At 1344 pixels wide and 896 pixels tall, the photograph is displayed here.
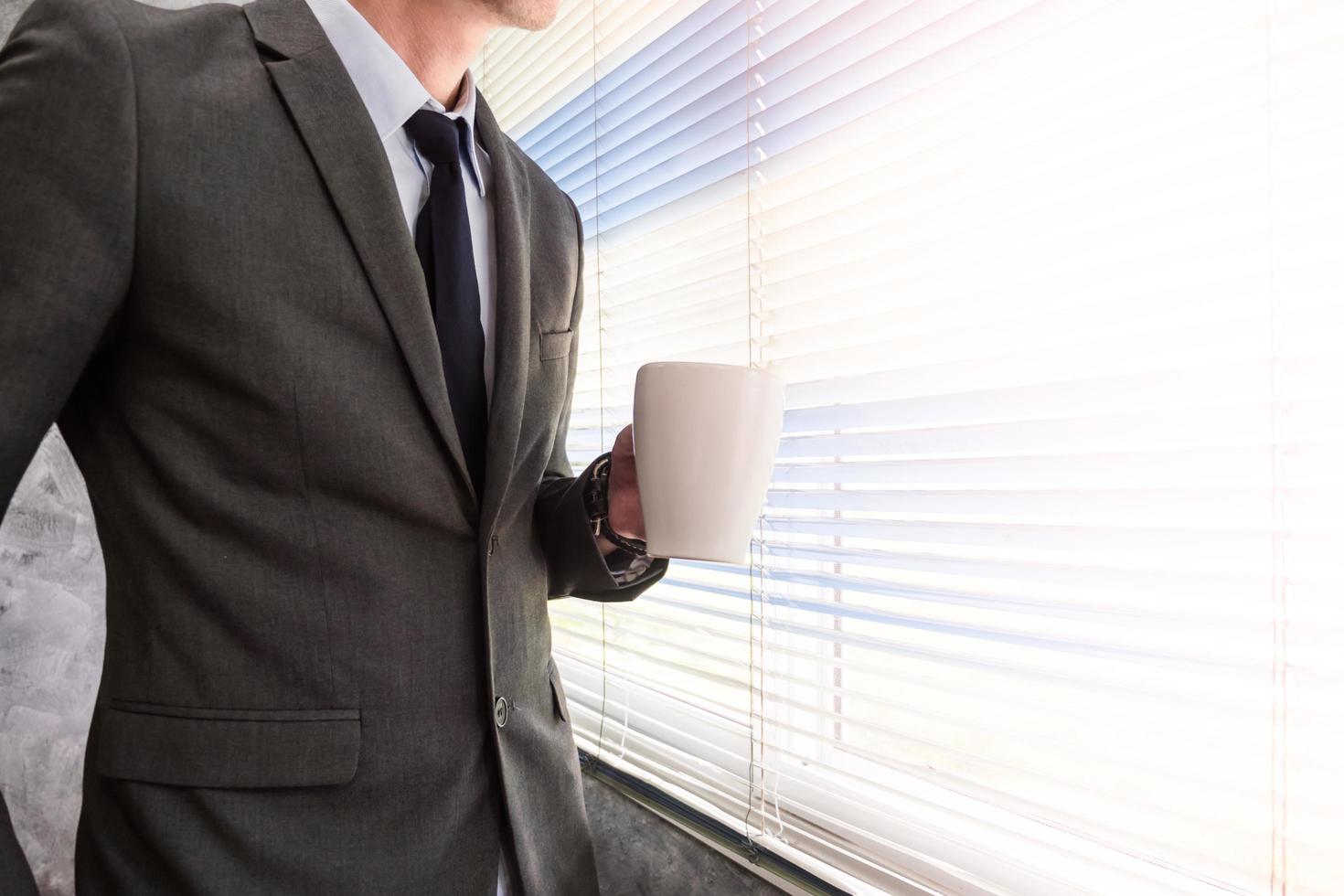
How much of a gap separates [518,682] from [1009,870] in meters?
0.52

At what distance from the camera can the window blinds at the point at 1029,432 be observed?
0.56 metres

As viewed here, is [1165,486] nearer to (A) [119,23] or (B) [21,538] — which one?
(A) [119,23]

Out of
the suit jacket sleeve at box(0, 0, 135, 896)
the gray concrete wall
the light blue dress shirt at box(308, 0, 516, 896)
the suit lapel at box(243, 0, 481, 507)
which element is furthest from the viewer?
the gray concrete wall

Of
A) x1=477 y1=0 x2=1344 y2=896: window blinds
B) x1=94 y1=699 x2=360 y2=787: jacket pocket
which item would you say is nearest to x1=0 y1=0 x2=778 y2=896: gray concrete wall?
x1=477 y1=0 x2=1344 y2=896: window blinds

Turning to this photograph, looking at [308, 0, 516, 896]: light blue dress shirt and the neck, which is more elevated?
the neck

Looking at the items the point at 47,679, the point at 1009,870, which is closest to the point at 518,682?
the point at 1009,870

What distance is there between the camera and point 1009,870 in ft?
2.36

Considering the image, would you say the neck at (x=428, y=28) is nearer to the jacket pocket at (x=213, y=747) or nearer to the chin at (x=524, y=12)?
the chin at (x=524, y=12)

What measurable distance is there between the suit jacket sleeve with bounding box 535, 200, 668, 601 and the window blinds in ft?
0.61

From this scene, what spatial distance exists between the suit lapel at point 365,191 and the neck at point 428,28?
146 mm

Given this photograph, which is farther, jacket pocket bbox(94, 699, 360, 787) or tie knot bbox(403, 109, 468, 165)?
tie knot bbox(403, 109, 468, 165)

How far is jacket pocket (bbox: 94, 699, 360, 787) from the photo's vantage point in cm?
61

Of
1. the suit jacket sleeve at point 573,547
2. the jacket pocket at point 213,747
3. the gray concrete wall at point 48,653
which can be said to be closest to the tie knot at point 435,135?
the suit jacket sleeve at point 573,547

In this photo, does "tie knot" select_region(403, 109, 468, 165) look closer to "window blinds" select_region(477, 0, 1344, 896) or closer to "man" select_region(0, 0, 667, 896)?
"man" select_region(0, 0, 667, 896)
